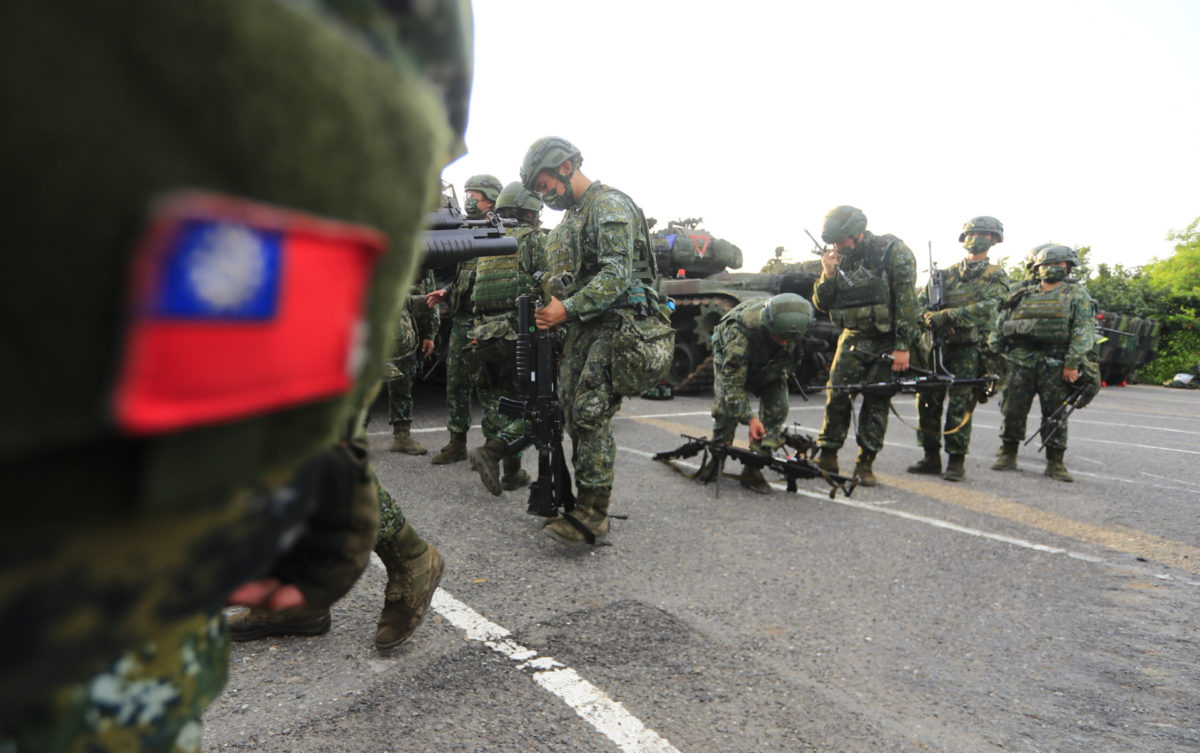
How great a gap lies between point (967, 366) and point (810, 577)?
13.6ft

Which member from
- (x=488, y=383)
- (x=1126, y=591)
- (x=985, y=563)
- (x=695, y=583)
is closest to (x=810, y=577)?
(x=695, y=583)

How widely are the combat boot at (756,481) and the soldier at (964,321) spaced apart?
1.81 metres

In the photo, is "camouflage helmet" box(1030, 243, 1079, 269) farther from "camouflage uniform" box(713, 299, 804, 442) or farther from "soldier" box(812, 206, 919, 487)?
"camouflage uniform" box(713, 299, 804, 442)

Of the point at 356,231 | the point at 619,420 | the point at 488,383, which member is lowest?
the point at 619,420

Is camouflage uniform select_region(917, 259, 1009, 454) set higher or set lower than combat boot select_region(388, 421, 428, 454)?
higher

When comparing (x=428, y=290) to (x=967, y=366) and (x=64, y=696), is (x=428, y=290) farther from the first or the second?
(x=64, y=696)

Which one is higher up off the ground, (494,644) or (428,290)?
(428,290)

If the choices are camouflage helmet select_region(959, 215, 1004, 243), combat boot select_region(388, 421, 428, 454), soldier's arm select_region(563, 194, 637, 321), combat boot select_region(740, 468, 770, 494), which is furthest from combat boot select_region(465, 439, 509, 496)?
camouflage helmet select_region(959, 215, 1004, 243)

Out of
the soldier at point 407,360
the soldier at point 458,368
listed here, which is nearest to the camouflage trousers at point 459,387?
the soldier at point 458,368

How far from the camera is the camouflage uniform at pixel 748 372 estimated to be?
5.35 metres

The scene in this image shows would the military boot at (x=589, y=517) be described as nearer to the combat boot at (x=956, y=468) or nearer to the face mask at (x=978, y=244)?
the combat boot at (x=956, y=468)

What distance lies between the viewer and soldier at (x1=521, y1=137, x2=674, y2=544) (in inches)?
144

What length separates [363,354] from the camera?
0.58 meters

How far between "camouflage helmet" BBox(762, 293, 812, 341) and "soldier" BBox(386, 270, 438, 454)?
2731 mm
